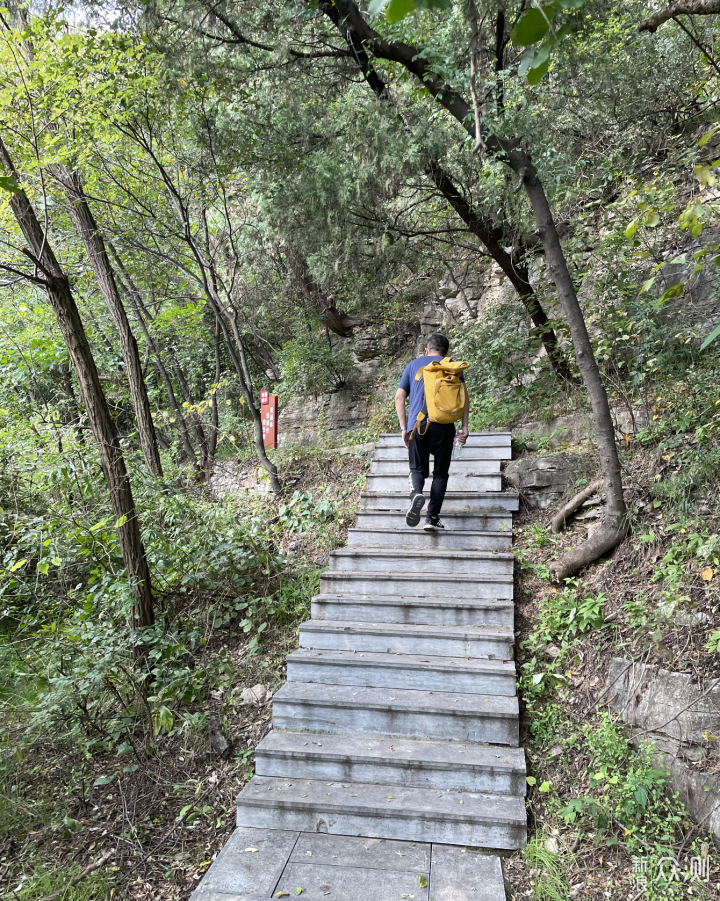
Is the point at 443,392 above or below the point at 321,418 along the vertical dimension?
above

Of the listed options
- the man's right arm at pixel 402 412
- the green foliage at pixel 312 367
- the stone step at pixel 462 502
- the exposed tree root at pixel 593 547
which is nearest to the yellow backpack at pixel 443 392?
the man's right arm at pixel 402 412

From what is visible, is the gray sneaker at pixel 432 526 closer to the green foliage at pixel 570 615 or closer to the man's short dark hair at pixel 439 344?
the green foliage at pixel 570 615

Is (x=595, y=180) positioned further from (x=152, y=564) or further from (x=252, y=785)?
(x=252, y=785)

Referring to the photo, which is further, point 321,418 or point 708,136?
point 321,418

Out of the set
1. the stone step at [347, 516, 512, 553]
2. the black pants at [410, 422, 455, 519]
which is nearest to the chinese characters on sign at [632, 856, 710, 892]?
the stone step at [347, 516, 512, 553]

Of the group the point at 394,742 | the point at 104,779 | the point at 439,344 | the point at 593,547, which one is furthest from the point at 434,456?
the point at 104,779

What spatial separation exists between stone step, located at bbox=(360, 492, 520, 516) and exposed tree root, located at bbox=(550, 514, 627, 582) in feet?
2.94

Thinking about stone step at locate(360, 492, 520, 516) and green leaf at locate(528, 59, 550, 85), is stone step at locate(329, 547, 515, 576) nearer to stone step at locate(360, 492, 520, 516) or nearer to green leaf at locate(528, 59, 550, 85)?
stone step at locate(360, 492, 520, 516)

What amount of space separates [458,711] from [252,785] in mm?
1272

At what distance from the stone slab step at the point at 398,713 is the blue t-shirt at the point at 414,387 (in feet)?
7.04

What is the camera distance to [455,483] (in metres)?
5.44

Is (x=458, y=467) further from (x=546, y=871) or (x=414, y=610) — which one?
(x=546, y=871)

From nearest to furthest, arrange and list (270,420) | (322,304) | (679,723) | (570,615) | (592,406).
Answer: (679,723) → (570,615) → (592,406) → (270,420) → (322,304)

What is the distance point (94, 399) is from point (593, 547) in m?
3.95
